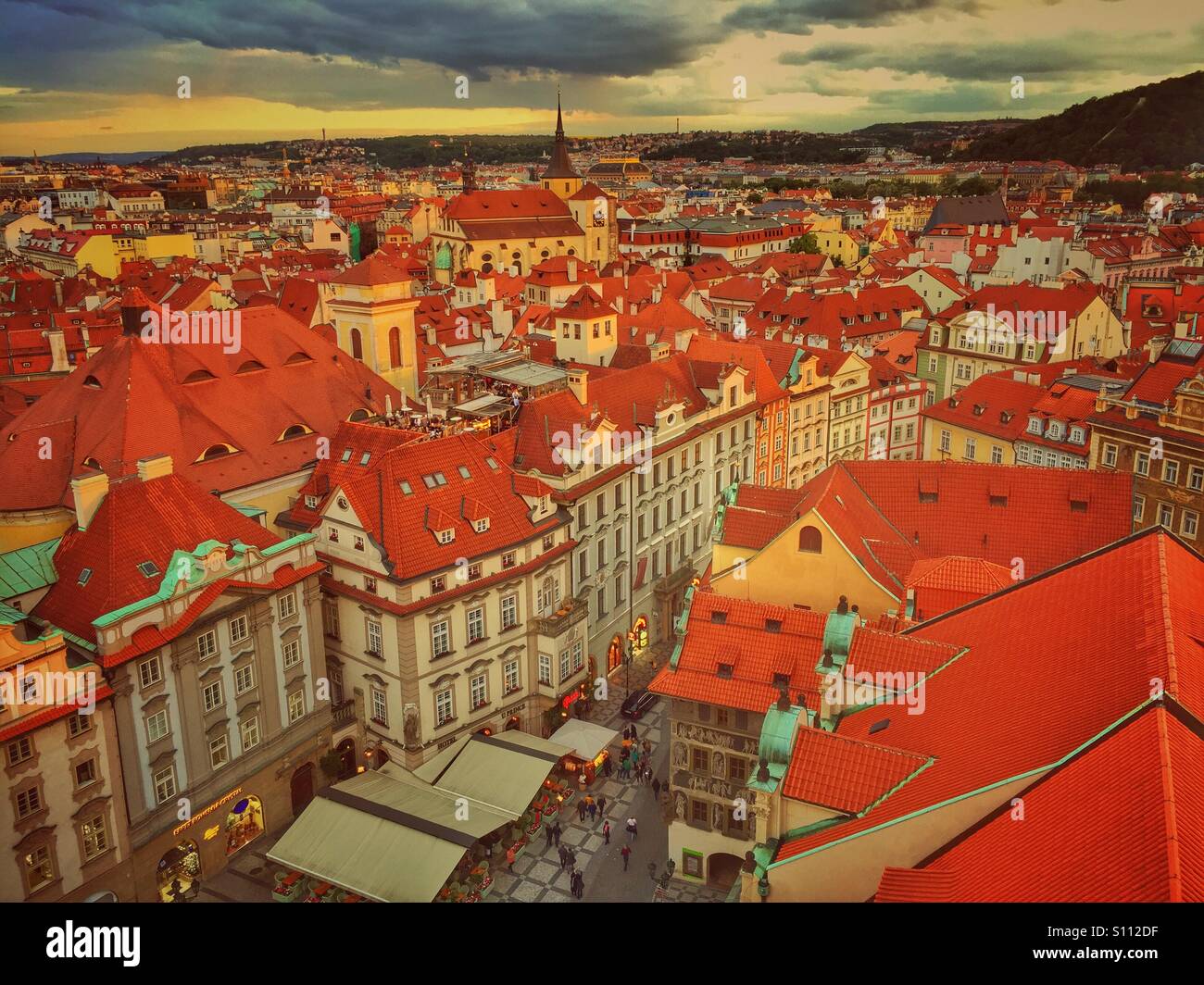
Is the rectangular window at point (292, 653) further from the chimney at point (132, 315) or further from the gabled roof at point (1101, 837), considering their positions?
the gabled roof at point (1101, 837)

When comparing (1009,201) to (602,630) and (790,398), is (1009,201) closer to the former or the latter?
(790,398)

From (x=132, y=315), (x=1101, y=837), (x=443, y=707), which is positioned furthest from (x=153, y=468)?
(x=1101, y=837)

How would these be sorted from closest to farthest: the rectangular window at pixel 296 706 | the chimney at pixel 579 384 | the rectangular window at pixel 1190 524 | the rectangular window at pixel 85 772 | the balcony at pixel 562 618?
1. the rectangular window at pixel 85 772
2. the rectangular window at pixel 296 706
3. the balcony at pixel 562 618
4. the rectangular window at pixel 1190 524
5. the chimney at pixel 579 384

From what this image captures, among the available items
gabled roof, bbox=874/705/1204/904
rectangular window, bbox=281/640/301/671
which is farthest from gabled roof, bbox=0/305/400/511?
gabled roof, bbox=874/705/1204/904

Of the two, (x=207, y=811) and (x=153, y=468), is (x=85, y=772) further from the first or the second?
(x=153, y=468)

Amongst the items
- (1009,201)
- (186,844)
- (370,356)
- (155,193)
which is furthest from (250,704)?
(155,193)

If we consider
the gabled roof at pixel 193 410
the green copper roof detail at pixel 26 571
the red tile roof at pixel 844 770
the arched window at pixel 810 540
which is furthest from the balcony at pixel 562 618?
the red tile roof at pixel 844 770

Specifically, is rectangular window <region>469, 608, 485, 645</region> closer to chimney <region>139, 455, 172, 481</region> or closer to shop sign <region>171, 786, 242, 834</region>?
shop sign <region>171, 786, 242, 834</region>
